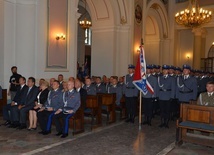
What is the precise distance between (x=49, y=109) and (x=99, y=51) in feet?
23.5

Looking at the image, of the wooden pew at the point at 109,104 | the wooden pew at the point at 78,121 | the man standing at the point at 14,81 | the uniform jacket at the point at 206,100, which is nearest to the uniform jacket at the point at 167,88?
the wooden pew at the point at 109,104

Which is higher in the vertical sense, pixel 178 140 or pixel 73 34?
pixel 73 34

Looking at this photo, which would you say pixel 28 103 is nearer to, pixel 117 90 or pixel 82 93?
pixel 82 93

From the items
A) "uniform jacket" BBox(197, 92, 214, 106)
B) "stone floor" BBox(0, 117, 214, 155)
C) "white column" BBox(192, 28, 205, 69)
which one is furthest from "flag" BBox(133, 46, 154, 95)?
"white column" BBox(192, 28, 205, 69)

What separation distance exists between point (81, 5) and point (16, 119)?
45.9 ft

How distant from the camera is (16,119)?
6.54 meters

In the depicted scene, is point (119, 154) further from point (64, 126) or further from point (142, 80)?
point (142, 80)

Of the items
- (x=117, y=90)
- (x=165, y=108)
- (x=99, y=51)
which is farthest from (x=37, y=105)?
(x=99, y=51)

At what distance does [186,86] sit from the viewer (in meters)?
7.16

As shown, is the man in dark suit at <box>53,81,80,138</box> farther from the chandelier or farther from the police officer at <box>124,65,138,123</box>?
the chandelier

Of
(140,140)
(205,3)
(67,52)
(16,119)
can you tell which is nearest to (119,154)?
(140,140)

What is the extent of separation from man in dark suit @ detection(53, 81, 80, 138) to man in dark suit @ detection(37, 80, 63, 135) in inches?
6.6

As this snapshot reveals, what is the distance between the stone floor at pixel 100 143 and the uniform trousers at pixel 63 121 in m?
0.21

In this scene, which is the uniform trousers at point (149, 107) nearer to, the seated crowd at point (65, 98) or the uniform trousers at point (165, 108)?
the seated crowd at point (65, 98)
